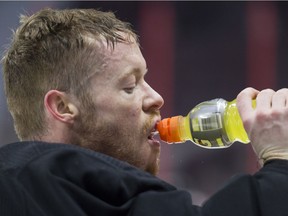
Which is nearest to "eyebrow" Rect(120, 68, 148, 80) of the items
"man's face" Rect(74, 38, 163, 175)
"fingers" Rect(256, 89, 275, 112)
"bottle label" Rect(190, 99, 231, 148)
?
"man's face" Rect(74, 38, 163, 175)

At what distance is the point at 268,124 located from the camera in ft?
3.09

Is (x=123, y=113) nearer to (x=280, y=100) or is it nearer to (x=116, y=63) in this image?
(x=116, y=63)

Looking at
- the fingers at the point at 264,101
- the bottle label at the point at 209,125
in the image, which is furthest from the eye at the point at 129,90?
the fingers at the point at 264,101

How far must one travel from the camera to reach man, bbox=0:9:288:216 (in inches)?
35.0

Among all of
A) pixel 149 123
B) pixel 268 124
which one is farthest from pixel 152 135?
pixel 268 124

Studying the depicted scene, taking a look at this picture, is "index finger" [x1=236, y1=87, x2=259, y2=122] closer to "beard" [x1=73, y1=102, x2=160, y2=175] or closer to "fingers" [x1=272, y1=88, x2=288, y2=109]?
"fingers" [x1=272, y1=88, x2=288, y2=109]

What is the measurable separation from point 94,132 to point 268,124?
0.91ft

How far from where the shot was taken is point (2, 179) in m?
0.91

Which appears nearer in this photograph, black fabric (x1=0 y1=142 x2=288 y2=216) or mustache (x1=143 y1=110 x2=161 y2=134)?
black fabric (x1=0 y1=142 x2=288 y2=216)

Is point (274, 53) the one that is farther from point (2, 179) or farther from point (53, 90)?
point (2, 179)

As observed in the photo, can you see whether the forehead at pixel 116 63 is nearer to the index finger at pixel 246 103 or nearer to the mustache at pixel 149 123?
Result: the mustache at pixel 149 123

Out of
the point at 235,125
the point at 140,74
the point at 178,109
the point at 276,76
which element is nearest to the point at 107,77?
the point at 140,74

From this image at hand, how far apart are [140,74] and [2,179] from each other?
0.31 m

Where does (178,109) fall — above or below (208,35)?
below
